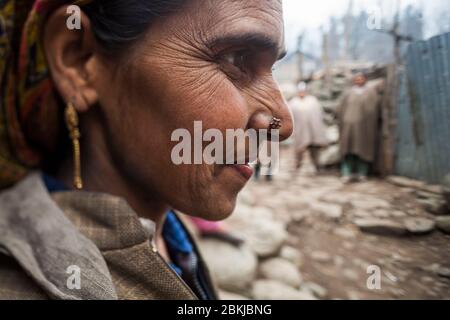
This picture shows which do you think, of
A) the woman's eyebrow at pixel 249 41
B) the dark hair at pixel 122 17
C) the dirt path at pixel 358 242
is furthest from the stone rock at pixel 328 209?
the dark hair at pixel 122 17

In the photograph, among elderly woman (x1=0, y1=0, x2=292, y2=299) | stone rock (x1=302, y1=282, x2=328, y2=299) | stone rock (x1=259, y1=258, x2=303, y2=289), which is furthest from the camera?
stone rock (x1=259, y1=258, x2=303, y2=289)

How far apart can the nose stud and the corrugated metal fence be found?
230 millimetres

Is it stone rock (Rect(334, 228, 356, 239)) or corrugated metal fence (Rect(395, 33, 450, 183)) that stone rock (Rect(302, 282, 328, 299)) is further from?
corrugated metal fence (Rect(395, 33, 450, 183))

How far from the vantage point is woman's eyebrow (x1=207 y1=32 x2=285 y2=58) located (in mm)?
583

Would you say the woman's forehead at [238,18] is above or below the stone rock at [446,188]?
above

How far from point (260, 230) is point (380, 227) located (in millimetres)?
837

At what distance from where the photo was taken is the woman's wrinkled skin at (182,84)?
0.59m

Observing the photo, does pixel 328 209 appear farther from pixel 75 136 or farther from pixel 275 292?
pixel 75 136

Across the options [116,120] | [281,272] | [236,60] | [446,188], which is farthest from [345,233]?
[116,120]

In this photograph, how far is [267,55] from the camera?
0.61 m

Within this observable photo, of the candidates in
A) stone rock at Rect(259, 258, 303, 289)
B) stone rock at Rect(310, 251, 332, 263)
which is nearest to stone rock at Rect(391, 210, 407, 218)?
stone rock at Rect(310, 251, 332, 263)

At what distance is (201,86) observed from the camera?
614 mm

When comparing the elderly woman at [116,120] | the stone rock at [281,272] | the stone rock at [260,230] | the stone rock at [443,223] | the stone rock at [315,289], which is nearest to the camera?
the stone rock at [443,223]

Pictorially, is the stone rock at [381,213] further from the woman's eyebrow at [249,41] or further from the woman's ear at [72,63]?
the woman's ear at [72,63]
